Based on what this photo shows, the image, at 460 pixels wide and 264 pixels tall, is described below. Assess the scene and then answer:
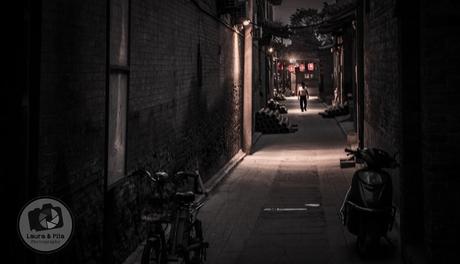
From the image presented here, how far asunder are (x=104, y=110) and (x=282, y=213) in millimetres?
4786

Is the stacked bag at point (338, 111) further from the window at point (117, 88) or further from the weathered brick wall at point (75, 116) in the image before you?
the weathered brick wall at point (75, 116)

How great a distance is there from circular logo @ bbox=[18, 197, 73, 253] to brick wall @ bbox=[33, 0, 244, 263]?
1.42m

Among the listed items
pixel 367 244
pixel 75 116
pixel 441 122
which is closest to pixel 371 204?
pixel 367 244

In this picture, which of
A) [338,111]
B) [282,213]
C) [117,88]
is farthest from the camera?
[338,111]

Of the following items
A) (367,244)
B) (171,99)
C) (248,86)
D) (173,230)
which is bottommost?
(367,244)

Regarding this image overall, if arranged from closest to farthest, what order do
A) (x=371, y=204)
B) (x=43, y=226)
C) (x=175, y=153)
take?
(x=43, y=226), (x=371, y=204), (x=175, y=153)

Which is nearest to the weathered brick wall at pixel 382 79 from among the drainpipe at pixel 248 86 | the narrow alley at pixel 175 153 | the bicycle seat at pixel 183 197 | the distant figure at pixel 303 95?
the narrow alley at pixel 175 153

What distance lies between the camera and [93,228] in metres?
6.06

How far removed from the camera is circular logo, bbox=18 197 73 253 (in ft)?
10.8

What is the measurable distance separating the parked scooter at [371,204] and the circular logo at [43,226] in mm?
4744

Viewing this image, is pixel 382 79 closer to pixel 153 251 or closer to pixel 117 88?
pixel 117 88

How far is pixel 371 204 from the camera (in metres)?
7.45

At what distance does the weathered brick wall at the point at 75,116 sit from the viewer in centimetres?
485

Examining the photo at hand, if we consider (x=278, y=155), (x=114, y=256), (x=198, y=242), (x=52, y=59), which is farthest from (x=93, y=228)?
(x=278, y=155)
